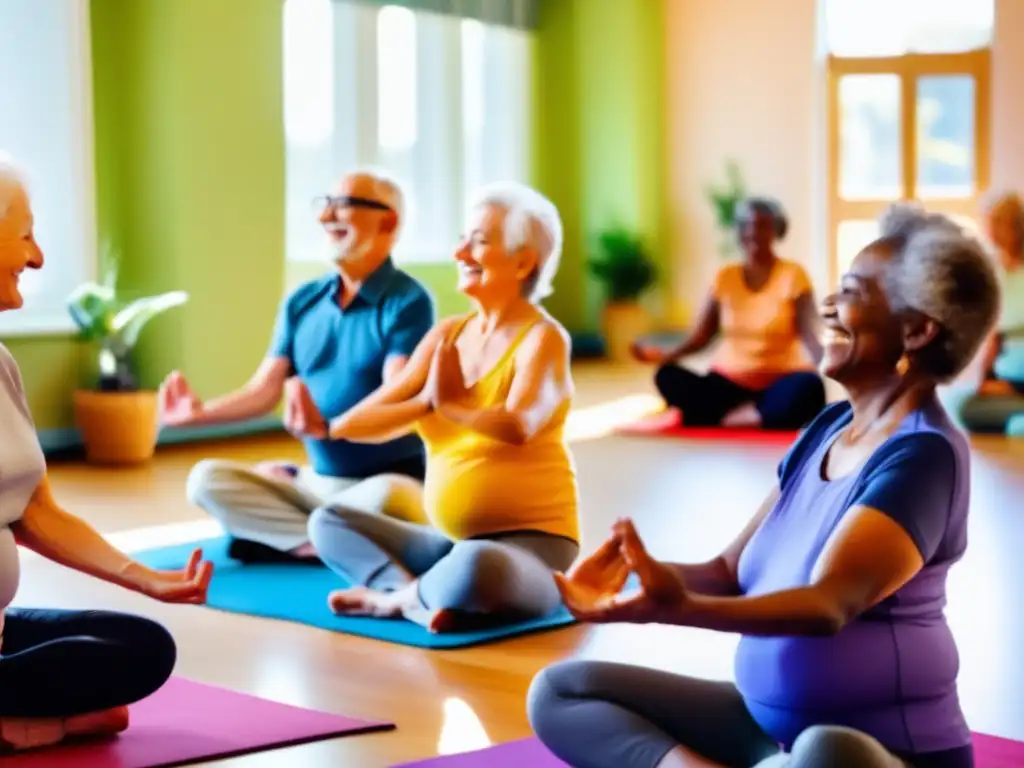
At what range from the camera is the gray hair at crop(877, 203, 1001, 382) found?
202 centimetres

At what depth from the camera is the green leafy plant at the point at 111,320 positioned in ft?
21.9

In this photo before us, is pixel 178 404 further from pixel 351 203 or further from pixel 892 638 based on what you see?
pixel 892 638

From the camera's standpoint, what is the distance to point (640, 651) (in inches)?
137

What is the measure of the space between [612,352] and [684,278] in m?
0.81

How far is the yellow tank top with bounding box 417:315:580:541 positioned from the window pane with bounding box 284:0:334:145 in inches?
208

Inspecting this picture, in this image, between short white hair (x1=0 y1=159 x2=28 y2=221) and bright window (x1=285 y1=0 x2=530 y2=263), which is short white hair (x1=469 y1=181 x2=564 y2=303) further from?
bright window (x1=285 y1=0 x2=530 y2=263)

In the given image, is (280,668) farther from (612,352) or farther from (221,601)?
(612,352)

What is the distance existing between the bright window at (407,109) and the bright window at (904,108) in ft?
6.92

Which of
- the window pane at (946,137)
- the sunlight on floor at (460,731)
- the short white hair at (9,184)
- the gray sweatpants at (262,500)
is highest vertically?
the window pane at (946,137)

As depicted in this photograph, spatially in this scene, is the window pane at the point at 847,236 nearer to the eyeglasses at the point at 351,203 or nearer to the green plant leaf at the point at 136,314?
the green plant leaf at the point at 136,314

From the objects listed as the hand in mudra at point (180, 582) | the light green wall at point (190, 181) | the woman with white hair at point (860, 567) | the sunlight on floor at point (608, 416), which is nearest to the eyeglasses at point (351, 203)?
the hand in mudra at point (180, 582)

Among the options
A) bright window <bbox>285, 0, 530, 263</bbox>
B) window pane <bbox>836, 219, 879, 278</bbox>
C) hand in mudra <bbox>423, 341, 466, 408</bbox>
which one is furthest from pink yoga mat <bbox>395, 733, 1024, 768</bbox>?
window pane <bbox>836, 219, 879, 278</bbox>

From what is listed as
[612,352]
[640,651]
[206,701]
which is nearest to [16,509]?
[206,701]

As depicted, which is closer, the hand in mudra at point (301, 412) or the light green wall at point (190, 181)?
the hand in mudra at point (301, 412)
